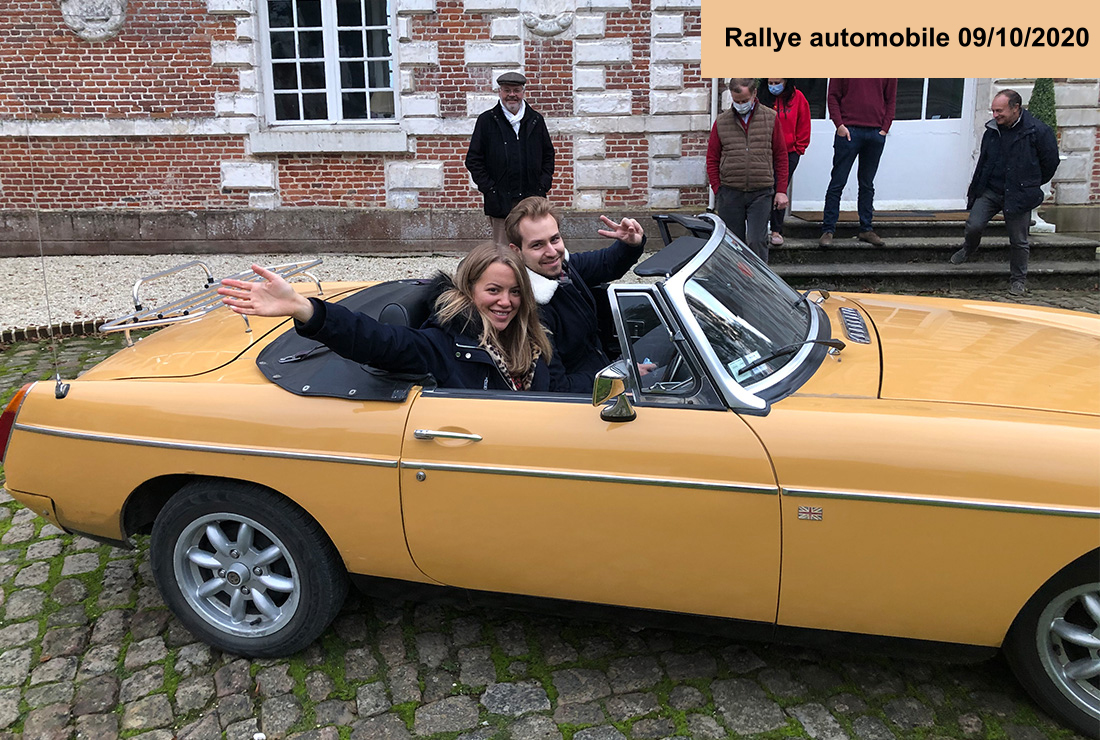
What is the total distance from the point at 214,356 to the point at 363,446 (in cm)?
96

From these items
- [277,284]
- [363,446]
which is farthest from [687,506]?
[277,284]

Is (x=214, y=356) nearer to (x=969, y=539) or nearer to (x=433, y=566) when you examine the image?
(x=433, y=566)

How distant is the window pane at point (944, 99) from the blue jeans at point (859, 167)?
163 centimetres

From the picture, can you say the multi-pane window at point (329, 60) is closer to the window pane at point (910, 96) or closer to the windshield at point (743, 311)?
the window pane at point (910, 96)

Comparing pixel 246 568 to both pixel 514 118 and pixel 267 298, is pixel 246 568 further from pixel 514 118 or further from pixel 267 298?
pixel 514 118

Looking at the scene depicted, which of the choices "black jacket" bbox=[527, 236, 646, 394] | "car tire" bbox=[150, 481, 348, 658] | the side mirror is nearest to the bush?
"black jacket" bbox=[527, 236, 646, 394]

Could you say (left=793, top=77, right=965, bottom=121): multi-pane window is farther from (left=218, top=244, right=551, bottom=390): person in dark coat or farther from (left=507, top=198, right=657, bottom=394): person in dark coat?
(left=218, top=244, right=551, bottom=390): person in dark coat

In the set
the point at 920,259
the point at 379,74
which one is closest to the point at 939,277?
the point at 920,259

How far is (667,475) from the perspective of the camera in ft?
9.27

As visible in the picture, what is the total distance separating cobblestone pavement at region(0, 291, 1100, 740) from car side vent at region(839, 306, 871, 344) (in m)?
1.22

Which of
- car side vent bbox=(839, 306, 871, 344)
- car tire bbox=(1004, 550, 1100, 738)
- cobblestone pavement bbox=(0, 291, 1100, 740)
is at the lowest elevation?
cobblestone pavement bbox=(0, 291, 1100, 740)

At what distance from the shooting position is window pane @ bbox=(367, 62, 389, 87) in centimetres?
1112

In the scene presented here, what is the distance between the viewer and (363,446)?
3062mm

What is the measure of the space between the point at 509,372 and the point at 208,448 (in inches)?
44.8
